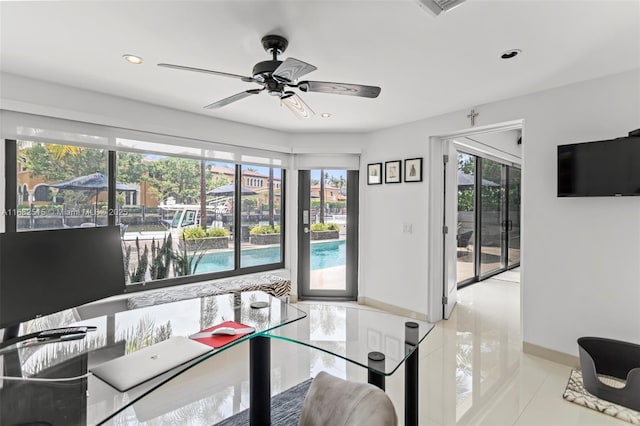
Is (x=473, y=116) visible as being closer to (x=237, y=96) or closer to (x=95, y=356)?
(x=237, y=96)

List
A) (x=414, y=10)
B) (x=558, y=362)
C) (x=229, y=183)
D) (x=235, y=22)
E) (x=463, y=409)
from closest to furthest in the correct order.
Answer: (x=414, y=10) → (x=235, y=22) → (x=463, y=409) → (x=558, y=362) → (x=229, y=183)

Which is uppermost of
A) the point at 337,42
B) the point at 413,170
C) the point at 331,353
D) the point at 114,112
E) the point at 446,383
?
the point at 337,42

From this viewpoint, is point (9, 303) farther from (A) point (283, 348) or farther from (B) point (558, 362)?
(B) point (558, 362)

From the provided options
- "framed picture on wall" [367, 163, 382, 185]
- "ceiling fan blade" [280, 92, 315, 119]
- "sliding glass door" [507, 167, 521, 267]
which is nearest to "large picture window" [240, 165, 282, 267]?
"framed picture on wall" [367, 163, 382, 185]

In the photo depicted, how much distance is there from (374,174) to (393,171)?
302 mm

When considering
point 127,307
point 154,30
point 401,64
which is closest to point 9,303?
point 154,30

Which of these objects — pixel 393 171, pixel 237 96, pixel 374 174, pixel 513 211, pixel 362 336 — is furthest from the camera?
pixel 513 211

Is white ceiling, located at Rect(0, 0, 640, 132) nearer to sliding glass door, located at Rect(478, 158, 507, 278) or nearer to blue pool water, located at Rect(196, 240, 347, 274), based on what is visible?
blue pool water, located at Rect(196, 240, 347, 274)

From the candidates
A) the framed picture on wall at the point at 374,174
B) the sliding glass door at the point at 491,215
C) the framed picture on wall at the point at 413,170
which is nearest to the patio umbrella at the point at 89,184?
the framed picture on wall at the point at 374,174

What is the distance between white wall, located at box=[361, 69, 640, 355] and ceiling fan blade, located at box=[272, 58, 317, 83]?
92.6 inches

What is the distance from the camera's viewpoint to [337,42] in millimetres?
1993

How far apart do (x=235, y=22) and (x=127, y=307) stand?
2.80 meters

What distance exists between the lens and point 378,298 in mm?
4293

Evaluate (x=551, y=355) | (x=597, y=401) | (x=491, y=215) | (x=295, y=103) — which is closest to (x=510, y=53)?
(x=295, y=103)
